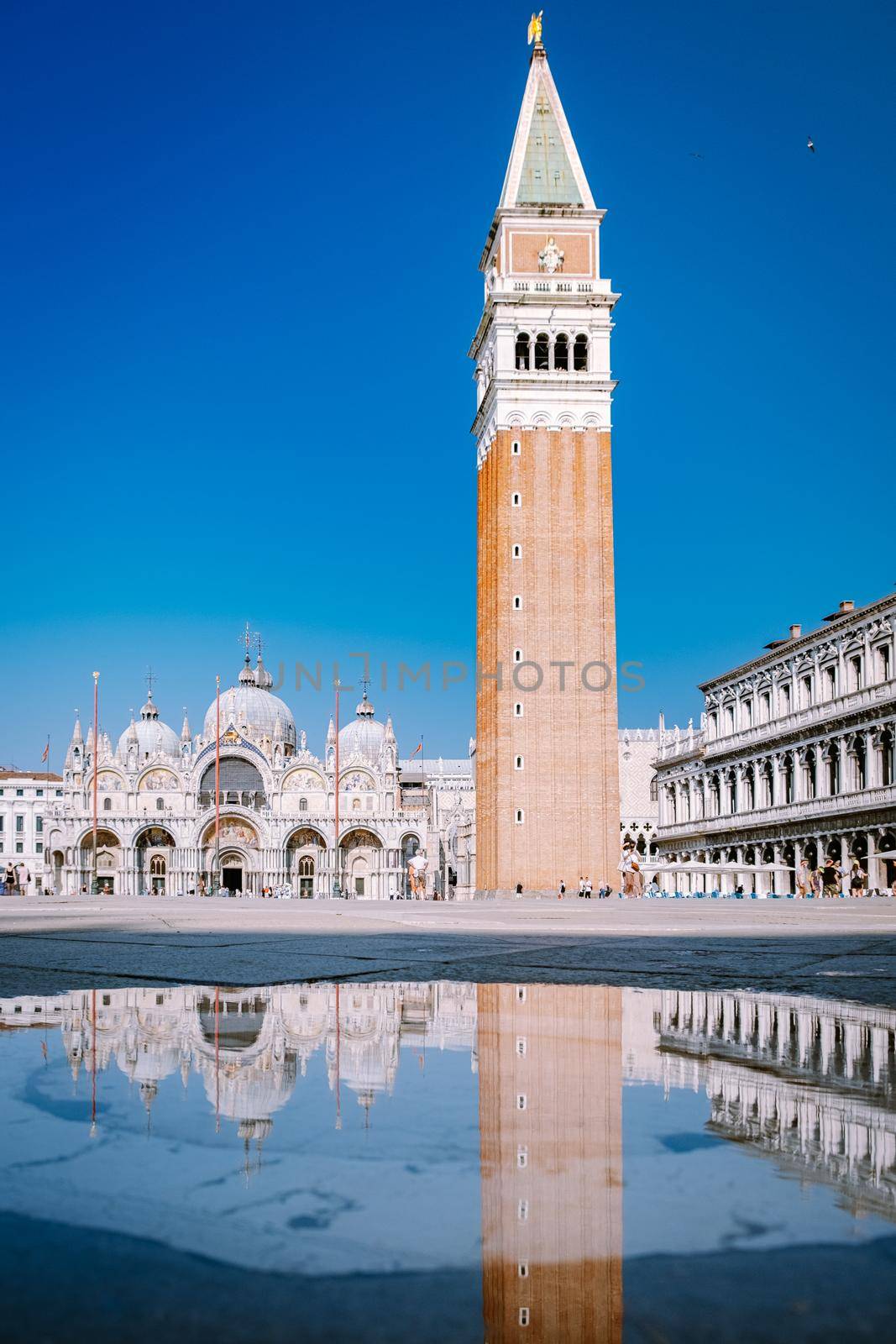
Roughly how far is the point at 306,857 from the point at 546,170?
3661cm

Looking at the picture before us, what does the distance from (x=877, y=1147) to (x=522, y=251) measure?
1942 inches

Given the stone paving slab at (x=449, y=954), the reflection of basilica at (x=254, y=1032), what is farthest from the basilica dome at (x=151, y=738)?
the reflection of basilica at (x=254, y=1032)

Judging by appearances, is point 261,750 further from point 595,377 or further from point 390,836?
point 595,377

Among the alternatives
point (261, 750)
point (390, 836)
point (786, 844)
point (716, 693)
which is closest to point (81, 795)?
point (261, 750)

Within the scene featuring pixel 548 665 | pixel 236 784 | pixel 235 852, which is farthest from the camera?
pixel 236 784

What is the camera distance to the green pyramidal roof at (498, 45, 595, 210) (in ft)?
159

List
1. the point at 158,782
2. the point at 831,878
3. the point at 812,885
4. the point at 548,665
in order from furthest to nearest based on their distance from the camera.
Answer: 1. the point at 158,782
2. the point at 548,665
3. the point at 831,878
4. the point at 812,885

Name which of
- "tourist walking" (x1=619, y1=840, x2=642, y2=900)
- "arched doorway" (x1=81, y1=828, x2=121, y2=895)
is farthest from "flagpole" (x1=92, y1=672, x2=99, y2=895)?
"tourist walking" (x1=619, y1=840, x2=642, y2=900)

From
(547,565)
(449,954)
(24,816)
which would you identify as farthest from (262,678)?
(449,954)

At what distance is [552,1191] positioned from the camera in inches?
55.5

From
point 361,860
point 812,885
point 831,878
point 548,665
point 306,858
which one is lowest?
point 361,860

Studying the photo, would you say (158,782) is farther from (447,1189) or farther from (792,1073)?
(447,1189)

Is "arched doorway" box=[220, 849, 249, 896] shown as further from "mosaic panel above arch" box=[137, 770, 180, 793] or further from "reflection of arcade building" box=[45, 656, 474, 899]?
"mosaic panel above arch" box=[137, 770, 180, 793]

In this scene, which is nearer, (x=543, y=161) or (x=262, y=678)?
(x=543, y=161)
